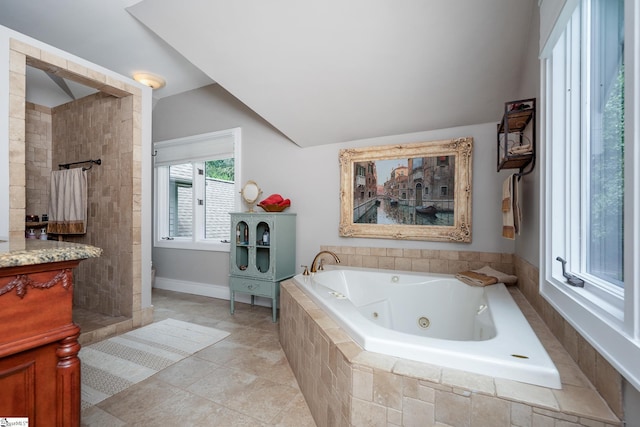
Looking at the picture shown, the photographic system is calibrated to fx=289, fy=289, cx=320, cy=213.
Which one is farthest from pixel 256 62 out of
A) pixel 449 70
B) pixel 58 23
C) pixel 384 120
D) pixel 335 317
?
pixel 335 317

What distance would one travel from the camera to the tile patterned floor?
155 cm

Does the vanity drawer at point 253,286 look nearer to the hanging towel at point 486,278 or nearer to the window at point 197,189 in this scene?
the window at point 197,189

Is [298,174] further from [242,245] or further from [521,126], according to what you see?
[521,126]

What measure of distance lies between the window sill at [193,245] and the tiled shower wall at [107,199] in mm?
1007

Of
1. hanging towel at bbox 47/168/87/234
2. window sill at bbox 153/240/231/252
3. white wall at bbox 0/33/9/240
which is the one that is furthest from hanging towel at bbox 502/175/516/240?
hanging towel at bbox 47/168/87/234

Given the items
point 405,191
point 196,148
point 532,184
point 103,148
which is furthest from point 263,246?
point 532,184

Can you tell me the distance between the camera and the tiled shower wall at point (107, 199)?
2.88 metres

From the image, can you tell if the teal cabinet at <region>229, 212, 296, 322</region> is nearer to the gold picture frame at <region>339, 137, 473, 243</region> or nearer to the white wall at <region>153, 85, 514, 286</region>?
the white wall at <region>153, 85, 514, 286</region>

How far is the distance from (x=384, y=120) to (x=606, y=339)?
2198 millimetres

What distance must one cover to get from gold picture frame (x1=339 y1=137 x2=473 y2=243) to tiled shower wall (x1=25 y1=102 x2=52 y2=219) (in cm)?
378

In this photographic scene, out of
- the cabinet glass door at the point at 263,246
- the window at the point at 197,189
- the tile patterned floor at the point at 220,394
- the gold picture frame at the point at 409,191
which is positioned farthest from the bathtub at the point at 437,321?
the window at the point at 197,189

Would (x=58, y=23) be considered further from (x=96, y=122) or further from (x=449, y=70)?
(x=449, y=70)

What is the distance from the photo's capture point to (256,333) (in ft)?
8.77

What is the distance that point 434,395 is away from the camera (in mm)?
989
